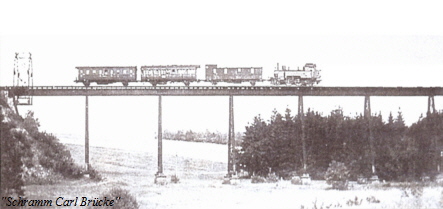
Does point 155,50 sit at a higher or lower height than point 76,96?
higher

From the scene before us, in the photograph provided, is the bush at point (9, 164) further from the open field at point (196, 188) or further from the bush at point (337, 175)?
the bush at point (337, 175)

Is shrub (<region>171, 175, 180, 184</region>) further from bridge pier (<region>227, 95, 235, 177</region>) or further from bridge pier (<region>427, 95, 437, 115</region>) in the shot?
bridge pier (<region>427, 95, 437, 115</region>)

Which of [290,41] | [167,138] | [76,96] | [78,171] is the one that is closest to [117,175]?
[78,171]

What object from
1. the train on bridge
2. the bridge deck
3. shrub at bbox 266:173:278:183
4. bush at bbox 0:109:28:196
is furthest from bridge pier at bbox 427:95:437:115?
bush at bbox 0:109:28:196

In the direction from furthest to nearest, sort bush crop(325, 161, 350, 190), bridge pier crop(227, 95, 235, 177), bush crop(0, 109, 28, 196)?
1. bridge pier crop(227, 95, 235, 177)
2. bush crop(325, 161, 350, 190)
3. bush crop(0, 109, 28, 196)

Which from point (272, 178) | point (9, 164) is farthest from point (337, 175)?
point (9, 164)

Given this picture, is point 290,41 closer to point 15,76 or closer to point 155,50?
point 155,50
